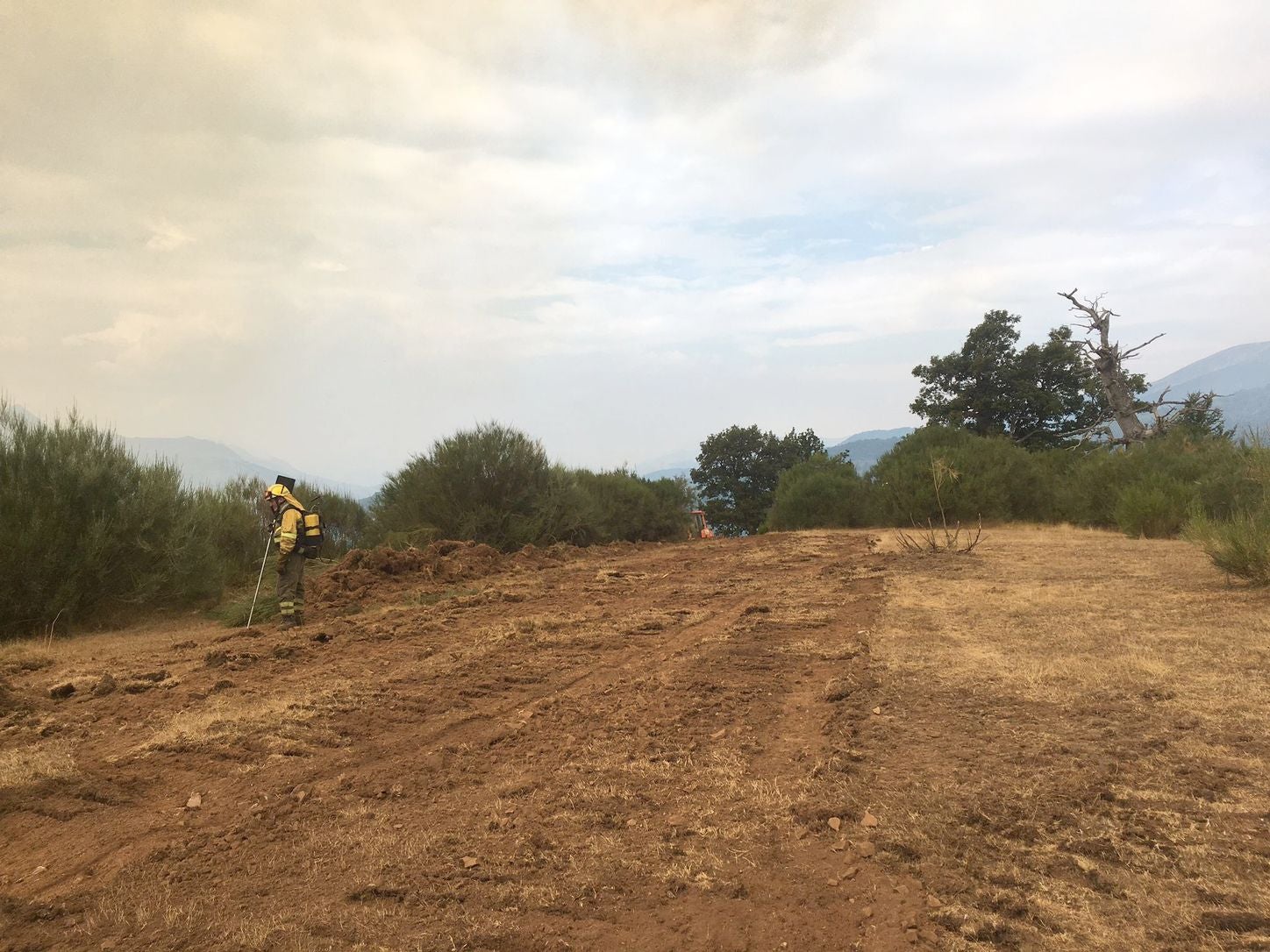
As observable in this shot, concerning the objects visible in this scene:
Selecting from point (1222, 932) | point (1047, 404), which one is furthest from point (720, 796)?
point (1047, 404)

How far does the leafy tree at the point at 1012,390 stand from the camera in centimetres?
3900

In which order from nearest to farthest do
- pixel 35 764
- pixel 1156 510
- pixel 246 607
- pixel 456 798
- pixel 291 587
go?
pixel 456 798 < pixel 35 764 < pixel 291 587 < pixel 246 607 < pixel 1156 510

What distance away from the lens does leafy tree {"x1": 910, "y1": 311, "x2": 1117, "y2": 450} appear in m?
39.0

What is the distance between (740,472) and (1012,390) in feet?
54.6

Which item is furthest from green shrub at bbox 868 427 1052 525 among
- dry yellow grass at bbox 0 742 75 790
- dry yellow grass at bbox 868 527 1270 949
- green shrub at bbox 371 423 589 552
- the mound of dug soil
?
dry yellow grass at bbox 0 742 75 790

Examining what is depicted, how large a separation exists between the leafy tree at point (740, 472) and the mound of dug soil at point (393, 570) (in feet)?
112

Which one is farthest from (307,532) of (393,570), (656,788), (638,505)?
(638,505)

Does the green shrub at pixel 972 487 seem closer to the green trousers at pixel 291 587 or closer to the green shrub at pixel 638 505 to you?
the green shrub at pixel 638 505

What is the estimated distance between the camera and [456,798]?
4.19 meters

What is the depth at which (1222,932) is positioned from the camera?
2730 millimetres

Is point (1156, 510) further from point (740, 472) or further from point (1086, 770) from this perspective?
point (740, 472)

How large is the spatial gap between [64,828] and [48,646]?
6.51 meters

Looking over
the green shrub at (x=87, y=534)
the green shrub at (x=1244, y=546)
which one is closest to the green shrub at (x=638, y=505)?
the green shrub at (x=87, y=534)

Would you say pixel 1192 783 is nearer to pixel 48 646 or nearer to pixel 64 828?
pixel 64 828
